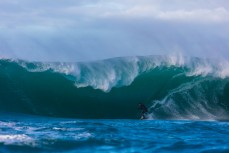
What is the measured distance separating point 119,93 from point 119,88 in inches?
26.4

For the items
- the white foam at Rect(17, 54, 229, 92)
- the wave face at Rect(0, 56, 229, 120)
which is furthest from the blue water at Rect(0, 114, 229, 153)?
the white foam at Rect(17, 54, 229, 92)

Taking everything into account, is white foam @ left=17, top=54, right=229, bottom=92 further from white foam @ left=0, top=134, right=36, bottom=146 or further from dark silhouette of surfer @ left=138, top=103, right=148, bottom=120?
white foam @ left=0, top=134, right=36, bottom=146

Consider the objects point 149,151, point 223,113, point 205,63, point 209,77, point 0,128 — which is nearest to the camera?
point 149,151

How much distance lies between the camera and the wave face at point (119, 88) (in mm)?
23812

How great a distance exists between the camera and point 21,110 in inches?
942

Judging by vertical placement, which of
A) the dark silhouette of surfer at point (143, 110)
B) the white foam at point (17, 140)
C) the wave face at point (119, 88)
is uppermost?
the wave face at point (119, 88)

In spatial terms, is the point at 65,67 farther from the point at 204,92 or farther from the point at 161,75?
the point at 204,92

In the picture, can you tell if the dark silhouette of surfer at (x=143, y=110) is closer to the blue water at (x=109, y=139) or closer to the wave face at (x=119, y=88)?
the wave face at (x=119, y=88)

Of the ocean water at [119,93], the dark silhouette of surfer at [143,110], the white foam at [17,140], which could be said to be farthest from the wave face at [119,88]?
the white foam at [17,140]

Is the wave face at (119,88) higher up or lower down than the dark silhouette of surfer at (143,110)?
higher up

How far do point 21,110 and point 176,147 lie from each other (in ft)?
46.3

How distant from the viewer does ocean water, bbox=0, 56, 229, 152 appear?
20.8 m

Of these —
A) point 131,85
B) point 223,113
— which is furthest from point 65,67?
point 223,113

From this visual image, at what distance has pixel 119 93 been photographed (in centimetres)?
2645
